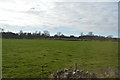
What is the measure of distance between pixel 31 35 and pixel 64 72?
28829mm

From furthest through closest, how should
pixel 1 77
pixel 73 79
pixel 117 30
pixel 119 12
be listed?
pixel 117 30
pixel 119 12
pixel 1 77
pixel 73 79

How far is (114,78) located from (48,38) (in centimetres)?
2922

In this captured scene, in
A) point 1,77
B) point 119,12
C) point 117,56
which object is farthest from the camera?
point 117,56

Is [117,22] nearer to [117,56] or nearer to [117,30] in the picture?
[117,30]

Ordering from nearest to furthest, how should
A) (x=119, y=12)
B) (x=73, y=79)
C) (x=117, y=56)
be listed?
(x=73, y=79) < (x=119, y=12) < (x=117, y=56)

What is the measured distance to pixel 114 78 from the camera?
5.09 meters

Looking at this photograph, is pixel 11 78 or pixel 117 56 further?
pixel 117 56

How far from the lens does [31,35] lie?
33.5 m

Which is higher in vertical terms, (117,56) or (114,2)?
(114,2)

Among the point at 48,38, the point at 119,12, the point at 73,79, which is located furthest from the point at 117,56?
the point at 48,38

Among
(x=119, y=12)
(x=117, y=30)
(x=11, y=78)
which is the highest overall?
(x=119, y=12)

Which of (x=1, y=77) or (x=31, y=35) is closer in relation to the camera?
(x=1, y=77)

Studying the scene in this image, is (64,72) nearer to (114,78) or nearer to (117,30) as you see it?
(114,78)

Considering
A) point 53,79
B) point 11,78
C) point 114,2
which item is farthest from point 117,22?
point 11,78
